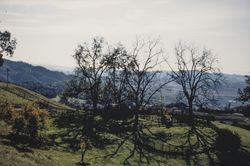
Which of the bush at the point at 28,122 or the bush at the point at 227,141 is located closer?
the bush at the point at 28,122

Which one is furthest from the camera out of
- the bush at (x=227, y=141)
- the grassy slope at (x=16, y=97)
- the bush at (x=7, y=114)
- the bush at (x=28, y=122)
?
the grassy slope at (x=16, y=97)

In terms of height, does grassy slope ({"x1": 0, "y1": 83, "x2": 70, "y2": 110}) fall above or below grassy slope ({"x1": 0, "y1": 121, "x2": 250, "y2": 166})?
above

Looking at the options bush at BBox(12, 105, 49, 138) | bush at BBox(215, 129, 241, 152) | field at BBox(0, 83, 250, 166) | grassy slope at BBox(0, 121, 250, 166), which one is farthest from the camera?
bush at BBox(215, 129, 241, 152)

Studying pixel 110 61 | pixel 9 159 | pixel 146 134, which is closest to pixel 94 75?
pixel 110 61

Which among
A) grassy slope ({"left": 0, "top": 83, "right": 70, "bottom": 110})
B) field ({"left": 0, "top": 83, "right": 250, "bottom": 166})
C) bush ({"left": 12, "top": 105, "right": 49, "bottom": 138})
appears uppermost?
grassy slope ({"left": 0, "top": 83, "right": 70, "bottom": 110})

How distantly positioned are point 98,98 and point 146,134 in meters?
31.2

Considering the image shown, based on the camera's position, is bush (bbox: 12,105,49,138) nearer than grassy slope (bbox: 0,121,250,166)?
No

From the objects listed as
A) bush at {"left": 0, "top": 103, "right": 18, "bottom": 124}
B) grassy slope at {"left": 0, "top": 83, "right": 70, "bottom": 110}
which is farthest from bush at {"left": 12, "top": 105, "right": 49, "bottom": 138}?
grassy slope at {"left": 0, "top": 83, "right": 70, "bottom": 110}

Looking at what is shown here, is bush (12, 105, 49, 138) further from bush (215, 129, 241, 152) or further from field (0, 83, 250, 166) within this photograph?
bush (215, 129, 241, 152)

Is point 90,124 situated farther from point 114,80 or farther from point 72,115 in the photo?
point 114,80

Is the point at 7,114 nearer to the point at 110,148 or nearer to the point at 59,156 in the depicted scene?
the point at 59,156

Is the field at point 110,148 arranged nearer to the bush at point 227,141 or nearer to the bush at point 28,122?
the bush at point 227,141

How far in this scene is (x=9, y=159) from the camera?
33.2 metres

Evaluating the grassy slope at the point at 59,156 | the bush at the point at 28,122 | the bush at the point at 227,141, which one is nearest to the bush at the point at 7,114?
the bush at the point at 28,122
